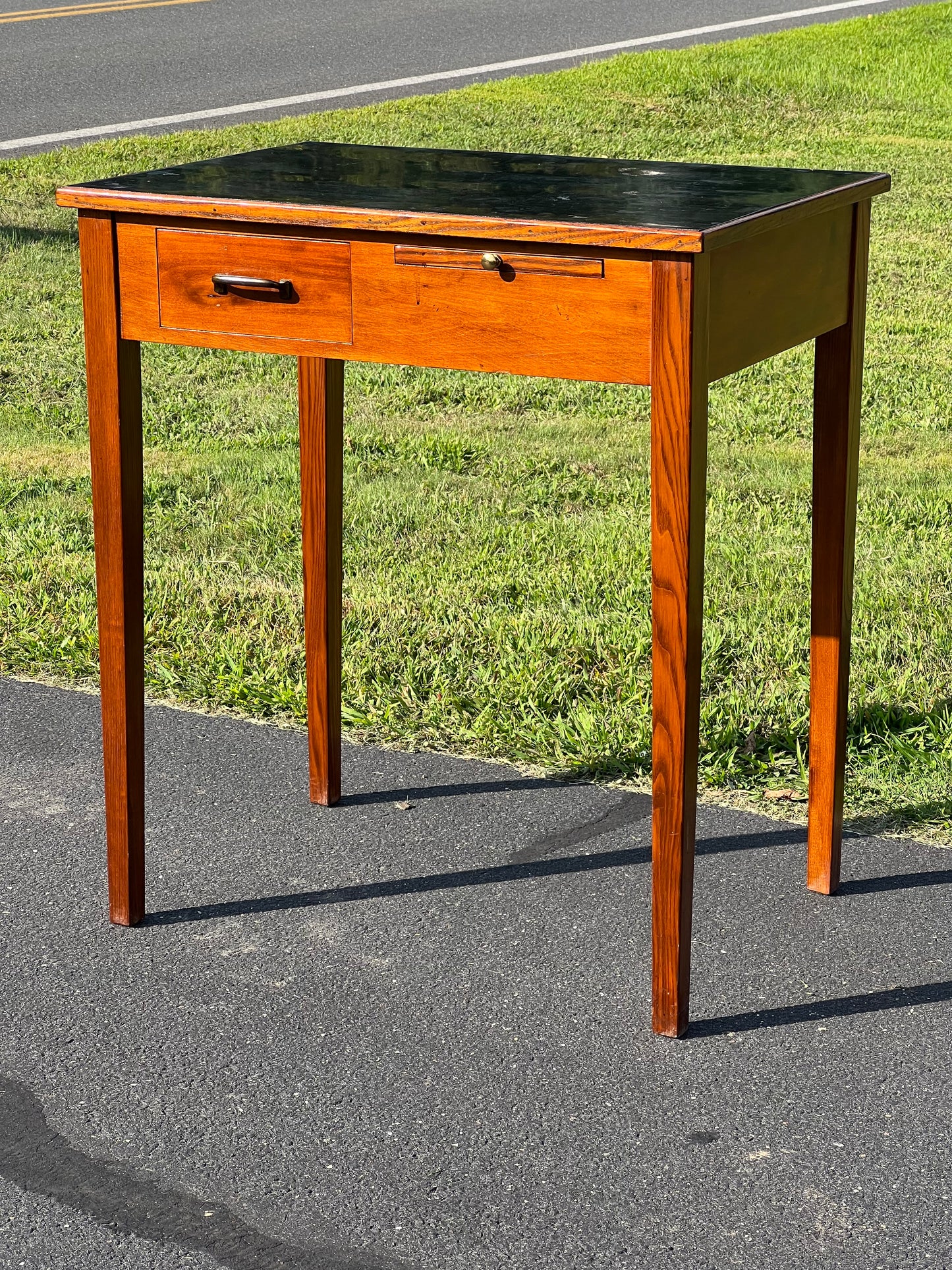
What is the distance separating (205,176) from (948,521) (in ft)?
8.74

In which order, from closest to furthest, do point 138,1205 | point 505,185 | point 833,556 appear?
1. point 138,1205
2. point 505,185
3. point 833,556

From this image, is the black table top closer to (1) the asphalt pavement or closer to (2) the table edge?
(2) the table edge

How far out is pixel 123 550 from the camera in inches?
107

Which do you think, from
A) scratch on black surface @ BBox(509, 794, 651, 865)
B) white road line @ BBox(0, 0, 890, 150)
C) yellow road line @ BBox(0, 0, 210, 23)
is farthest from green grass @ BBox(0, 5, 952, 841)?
yellow road line @ BBox(0, 0, 210, 23)

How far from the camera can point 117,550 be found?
273 centimetres

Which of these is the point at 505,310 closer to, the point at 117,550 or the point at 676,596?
the point at 676,596

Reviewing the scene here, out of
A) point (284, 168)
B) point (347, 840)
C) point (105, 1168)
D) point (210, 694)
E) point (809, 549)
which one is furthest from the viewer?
point (809, 549)

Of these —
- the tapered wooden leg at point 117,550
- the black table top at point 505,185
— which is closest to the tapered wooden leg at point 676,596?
the black table top at point 505,185

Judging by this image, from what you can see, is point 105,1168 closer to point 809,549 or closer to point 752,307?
point 752,307

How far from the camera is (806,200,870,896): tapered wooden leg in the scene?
8.87 feet

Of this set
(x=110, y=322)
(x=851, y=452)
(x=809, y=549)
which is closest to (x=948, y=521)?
(x=809, y=549)

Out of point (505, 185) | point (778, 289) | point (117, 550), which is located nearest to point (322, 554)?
point (117, 550)

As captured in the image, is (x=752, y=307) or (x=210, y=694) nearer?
(x=752, y=307)

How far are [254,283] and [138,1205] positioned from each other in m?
1.27
